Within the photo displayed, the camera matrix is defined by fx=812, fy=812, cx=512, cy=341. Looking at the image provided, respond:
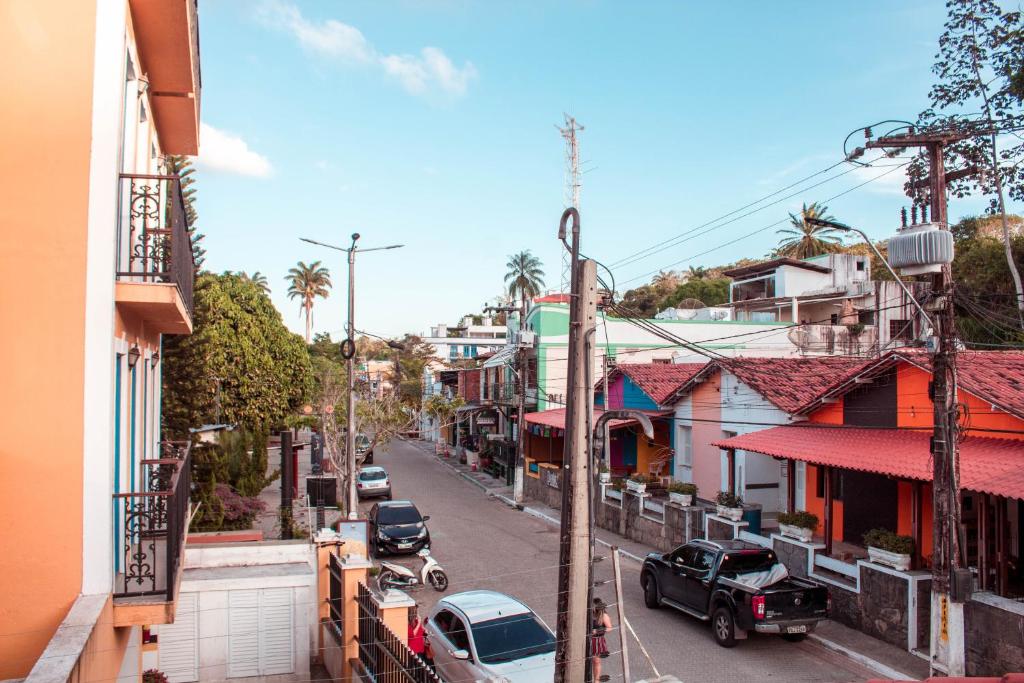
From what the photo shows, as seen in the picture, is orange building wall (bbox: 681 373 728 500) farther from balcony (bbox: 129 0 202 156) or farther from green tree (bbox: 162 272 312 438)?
balcony (bbox: 129 0 202 156)

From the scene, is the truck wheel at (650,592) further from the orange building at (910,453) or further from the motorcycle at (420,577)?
the motorcycle at (420,577)

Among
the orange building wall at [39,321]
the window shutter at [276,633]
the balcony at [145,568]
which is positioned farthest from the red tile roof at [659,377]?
the orange building wall at [39,321]

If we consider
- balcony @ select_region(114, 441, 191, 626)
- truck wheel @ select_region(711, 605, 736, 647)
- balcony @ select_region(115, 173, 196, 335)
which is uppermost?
balcony @ select_region(115, 173, 196, 335)

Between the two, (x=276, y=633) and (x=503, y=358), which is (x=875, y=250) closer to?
(x=276, y=633)

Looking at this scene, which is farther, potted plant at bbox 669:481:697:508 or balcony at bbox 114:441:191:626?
potted plant at bbox 669:481:697:508

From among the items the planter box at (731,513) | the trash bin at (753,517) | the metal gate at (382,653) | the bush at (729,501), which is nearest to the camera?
the metal gate at (382,653)

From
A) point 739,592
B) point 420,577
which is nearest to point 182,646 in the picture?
point 420,577

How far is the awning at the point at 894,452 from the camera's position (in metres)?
13.4

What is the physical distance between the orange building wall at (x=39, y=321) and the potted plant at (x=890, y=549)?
44.2ft

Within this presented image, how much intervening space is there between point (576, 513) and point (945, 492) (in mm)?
7690

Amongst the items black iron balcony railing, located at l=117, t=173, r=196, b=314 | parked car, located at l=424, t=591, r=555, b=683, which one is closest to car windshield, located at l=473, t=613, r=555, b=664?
parked car, located at l=424, t=591, r=555, b=683

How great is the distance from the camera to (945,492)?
12711 millimetres

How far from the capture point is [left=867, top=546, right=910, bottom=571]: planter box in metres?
Result: 14.6

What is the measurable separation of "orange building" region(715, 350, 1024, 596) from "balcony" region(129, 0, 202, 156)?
1207cm
